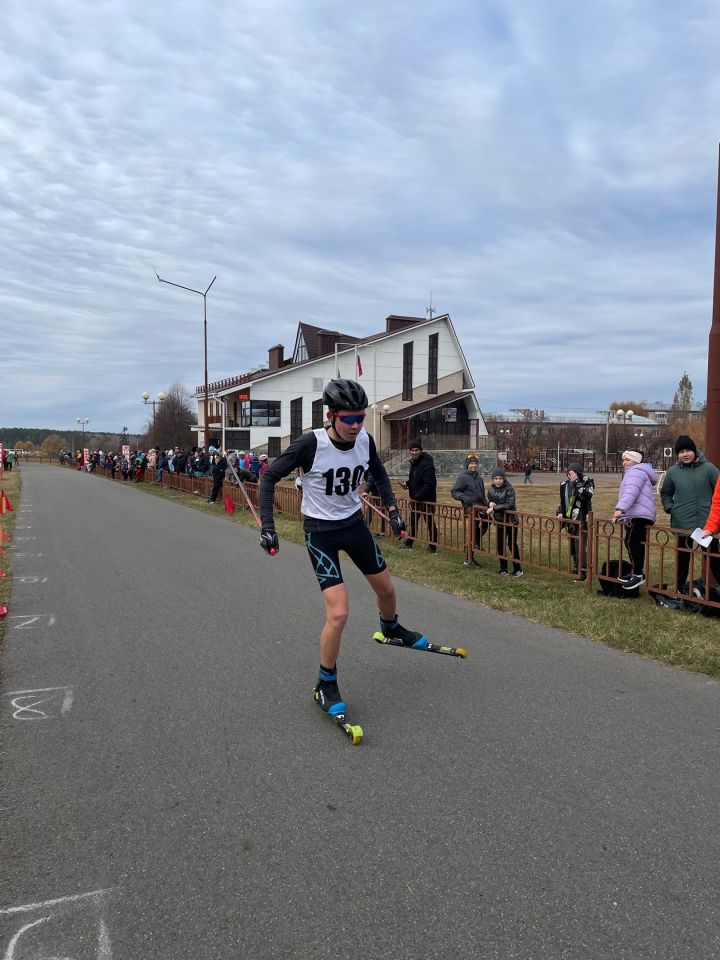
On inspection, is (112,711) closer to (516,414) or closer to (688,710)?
(688,710)

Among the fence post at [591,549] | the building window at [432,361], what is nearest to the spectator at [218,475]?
the fence post at [591,549]

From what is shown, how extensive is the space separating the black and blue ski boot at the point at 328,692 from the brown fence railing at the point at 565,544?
4.34 metres

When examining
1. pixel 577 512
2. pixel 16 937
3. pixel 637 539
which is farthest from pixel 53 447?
pixel 16 937

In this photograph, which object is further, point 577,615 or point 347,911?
point 577,615

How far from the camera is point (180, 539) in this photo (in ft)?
43.4

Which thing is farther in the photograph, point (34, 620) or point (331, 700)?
point (34, 620)

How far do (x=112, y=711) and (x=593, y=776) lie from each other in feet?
9.75

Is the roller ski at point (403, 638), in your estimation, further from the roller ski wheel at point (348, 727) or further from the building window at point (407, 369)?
the building window at point (407, 369)

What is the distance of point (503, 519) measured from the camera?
381 inches

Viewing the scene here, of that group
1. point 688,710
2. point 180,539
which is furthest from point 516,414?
point 688,710

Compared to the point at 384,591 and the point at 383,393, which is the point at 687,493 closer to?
the point at 384,591

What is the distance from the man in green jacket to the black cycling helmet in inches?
180

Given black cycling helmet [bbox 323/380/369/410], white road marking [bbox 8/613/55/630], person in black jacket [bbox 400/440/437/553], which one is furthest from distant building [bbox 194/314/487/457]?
black cycling helmet [bbox 323/380/369/410]

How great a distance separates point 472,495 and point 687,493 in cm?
349
